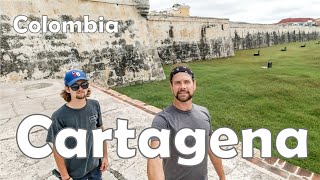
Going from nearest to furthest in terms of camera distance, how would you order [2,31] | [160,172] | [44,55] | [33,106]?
[160,172]
[33,106]
[2,31]
[44,55]

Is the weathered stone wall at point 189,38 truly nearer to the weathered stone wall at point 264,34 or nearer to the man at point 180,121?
the weathered stone wall at point 264,34

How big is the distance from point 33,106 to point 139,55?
5.90m

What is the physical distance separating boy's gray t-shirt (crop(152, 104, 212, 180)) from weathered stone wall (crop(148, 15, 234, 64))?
48.7 ft

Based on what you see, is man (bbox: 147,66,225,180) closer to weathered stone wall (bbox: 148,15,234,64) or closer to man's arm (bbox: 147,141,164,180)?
man's arm (bbox: 147,141,164,180)

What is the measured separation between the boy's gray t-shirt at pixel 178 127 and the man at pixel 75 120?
0.67m

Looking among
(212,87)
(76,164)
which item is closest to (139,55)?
(212,87)

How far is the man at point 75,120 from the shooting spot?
192 cm

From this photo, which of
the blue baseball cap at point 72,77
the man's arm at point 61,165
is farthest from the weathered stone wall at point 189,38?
the man's arm at point 61,165

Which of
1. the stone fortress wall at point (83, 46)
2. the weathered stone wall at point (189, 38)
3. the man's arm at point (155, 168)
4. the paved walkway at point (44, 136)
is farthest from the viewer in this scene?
the weathered stone wall at point (189, 38)

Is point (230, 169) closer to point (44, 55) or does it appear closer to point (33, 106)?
point (33, 106)

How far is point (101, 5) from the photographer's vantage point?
29.9ft

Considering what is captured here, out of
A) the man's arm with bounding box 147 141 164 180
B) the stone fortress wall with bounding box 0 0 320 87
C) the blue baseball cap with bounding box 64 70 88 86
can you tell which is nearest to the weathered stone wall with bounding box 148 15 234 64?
the stone fortress wall with bounding box 0 0 320 87

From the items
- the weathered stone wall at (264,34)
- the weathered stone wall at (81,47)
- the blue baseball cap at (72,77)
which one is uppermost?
the weathered stone wall at (264,34)

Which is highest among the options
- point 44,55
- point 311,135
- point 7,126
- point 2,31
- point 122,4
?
point 122,4
